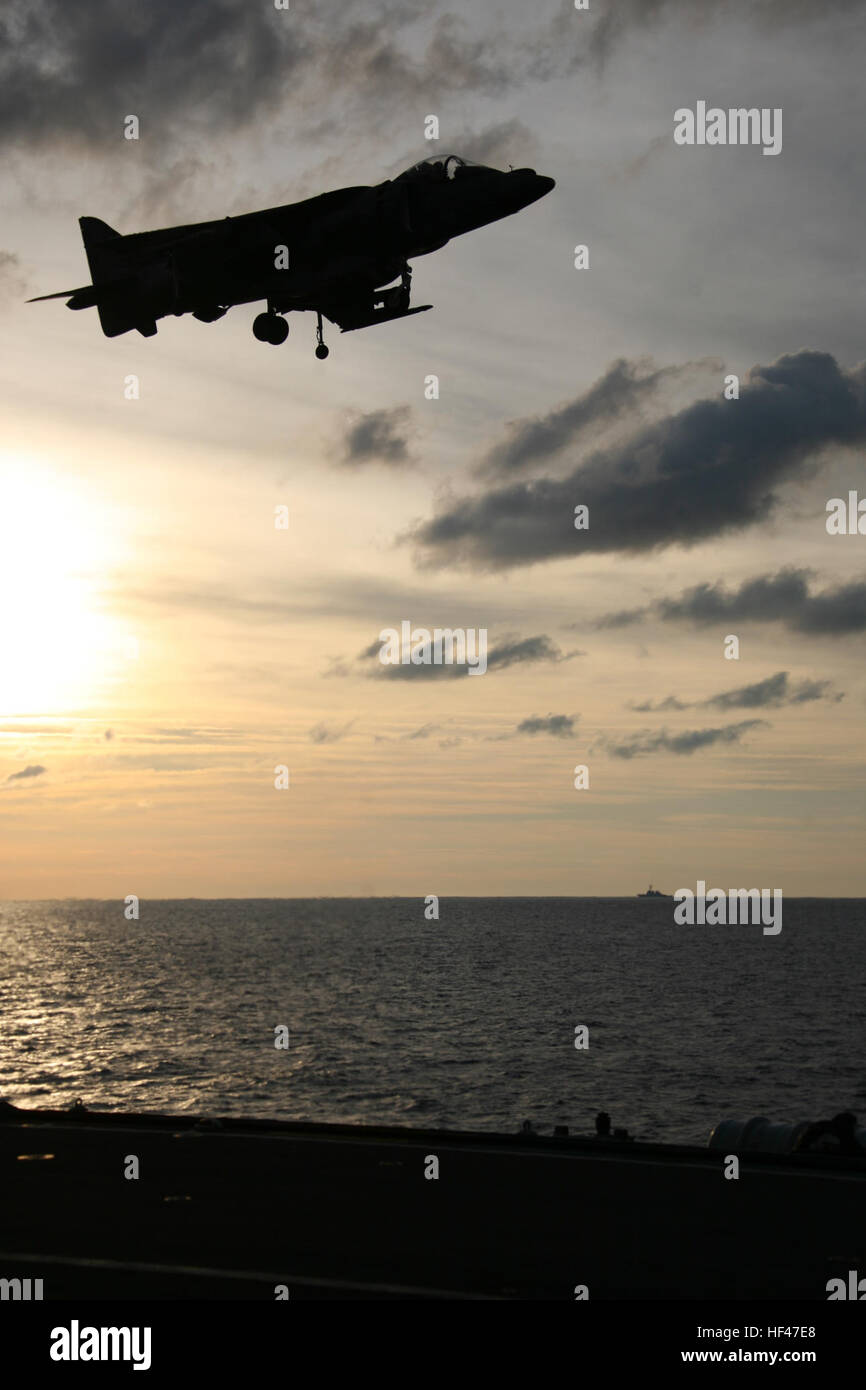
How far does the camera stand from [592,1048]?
300 feet

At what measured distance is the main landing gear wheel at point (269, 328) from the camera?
29234 mm

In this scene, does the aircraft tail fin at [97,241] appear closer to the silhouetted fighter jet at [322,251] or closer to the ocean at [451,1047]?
the silhouetted fighter jet at [322,251]

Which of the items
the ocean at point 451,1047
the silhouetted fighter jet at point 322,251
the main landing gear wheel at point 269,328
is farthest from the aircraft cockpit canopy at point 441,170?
the ocean at point 451,1047

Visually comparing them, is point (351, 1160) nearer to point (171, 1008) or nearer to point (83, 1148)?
point (83, 1148)

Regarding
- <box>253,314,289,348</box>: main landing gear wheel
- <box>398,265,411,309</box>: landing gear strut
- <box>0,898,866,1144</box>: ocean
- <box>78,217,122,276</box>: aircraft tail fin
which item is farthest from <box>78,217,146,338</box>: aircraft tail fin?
<box>0,898,866,1144</box>: ocean

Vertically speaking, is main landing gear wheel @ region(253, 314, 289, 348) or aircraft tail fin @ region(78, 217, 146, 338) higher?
aircraft tail fin @ region(78, 217, 146, 338)

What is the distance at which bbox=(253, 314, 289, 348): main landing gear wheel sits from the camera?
2923 cm

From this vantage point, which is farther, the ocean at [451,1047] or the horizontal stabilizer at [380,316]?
the ocean at [451,1047]

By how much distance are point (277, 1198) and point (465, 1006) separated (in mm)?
100682

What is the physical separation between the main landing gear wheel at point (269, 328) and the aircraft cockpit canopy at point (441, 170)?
4516 millimetres

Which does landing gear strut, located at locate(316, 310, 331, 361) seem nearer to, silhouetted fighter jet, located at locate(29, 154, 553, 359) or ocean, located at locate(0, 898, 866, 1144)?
silhouetted fighter jet, located at locate(29, 154, 553, 359)

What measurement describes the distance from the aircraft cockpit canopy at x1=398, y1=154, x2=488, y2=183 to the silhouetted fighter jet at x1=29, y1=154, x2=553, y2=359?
0.02 meters

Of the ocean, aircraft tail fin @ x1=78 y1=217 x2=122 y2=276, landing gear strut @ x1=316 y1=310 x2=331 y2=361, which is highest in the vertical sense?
aircraft tail fin @ x1=78 y1=217 x2=122 y2=276

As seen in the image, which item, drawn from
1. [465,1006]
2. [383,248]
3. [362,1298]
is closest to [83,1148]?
[362,1298]
